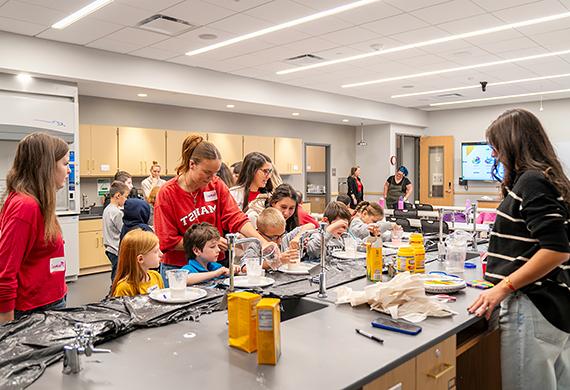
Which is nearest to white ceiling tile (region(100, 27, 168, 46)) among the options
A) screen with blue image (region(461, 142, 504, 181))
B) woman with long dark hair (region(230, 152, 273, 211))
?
woman with long dark hair (region(230, 152, 273, 211))

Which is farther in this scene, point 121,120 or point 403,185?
point 403,185

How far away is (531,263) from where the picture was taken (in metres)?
1.77

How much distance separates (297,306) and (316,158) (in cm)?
929

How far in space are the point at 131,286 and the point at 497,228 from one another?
5.17 feet

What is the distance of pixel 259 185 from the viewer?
3.72 metres

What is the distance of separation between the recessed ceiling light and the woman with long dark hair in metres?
3.29

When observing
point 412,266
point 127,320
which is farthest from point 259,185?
point 127,320

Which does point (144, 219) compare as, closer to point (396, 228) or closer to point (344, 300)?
point (396, 228)

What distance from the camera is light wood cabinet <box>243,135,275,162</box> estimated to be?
8.62 meters

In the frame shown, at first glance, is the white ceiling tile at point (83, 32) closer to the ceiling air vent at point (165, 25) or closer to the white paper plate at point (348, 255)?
the ceiling air vent at point (165, 25)

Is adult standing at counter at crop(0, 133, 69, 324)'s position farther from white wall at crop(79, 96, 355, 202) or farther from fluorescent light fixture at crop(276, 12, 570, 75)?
white wall at crop(79, 96, 355, 202)

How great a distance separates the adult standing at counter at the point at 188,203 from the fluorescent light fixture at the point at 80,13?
233cm

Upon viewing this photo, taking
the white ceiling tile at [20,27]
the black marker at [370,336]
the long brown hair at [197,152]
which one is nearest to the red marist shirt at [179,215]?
the long brown hair at [197,152]

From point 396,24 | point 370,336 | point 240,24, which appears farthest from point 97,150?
point 370,336
